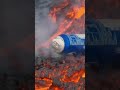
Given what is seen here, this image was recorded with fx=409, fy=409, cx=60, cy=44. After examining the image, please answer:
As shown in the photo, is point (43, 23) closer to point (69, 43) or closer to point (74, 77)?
point (69, 43)

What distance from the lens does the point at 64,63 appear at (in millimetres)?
6520

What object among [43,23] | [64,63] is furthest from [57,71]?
[43,23]

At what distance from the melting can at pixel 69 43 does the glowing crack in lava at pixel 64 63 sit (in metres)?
0.07

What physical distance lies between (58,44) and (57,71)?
44 centimetres

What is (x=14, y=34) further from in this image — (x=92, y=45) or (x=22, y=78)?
(x=92, y=45)

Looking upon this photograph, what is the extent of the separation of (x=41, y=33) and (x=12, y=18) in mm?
514

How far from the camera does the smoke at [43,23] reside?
6430 mm

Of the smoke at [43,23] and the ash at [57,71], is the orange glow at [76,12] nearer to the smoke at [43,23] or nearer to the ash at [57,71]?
the smoke at [43,23]

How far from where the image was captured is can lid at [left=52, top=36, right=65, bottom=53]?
21.1 ft

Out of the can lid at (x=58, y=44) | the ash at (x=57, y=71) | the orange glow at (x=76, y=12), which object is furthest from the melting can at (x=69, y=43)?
the orange glow at (x=76, y=12)

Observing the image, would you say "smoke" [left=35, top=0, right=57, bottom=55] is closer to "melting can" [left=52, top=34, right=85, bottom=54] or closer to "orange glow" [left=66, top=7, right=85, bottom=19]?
"melting can" [left=52, top=34, right=85, bottom=54]

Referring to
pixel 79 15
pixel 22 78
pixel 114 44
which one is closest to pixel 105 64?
pixel 114 44

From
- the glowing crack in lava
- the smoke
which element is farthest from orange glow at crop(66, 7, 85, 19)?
the smoke

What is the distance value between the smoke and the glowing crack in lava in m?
0.06
